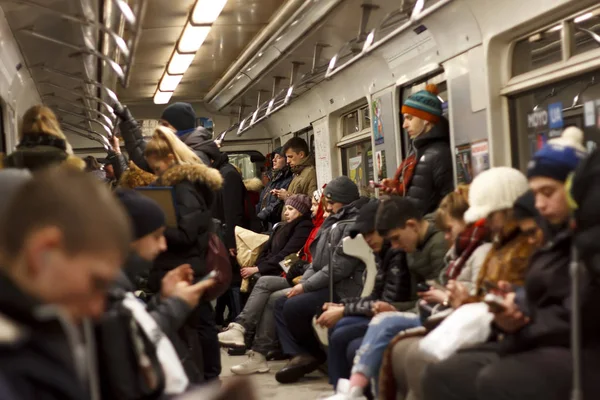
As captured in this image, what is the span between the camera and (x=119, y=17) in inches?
256

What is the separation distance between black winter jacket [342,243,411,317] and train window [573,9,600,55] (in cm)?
147

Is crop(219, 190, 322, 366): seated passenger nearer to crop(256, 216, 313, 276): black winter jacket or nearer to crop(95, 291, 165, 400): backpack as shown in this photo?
crop(256, 216, 313, 276): black winter jacket

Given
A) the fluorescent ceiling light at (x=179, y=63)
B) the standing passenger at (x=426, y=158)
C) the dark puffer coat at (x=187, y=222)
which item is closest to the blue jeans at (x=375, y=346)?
the dark puffer coat at (x=187, y=222)

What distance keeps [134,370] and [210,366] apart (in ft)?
9.29

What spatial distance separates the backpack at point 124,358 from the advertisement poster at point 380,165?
5.44m

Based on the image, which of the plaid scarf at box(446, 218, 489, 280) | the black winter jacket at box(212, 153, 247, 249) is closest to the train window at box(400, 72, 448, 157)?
the black winter jacket at box(212, 153, 247, 249)

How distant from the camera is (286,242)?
24.3ft

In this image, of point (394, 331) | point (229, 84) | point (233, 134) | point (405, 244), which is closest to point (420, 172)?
point (405, 244)

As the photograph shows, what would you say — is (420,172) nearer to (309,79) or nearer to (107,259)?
(309,79)

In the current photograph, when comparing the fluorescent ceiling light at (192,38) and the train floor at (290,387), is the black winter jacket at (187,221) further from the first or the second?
the fluorescent ceiling light at (192,38)

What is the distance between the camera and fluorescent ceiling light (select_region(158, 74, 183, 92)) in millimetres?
10547

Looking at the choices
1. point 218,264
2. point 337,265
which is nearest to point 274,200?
point 337,265

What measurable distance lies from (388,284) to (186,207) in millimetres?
1337

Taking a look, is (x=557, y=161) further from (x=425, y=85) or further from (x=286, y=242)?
(x=286, y=242)
